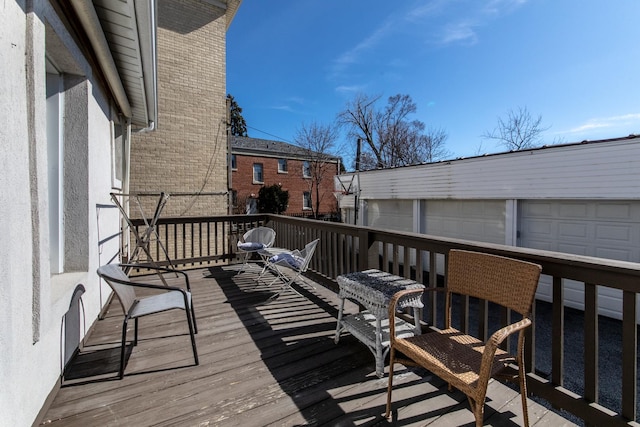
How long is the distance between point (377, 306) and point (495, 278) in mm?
771

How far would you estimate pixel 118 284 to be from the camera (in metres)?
2.13

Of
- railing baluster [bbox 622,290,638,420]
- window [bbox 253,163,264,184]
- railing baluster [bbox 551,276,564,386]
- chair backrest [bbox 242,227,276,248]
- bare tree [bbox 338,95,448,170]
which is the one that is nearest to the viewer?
railing baluster [bbox 622,290,638,420]

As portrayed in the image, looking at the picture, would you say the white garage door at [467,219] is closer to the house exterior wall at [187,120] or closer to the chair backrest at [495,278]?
the chair backrest at [495,278]

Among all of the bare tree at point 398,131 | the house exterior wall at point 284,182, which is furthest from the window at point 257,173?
the bare tree at point 398,131

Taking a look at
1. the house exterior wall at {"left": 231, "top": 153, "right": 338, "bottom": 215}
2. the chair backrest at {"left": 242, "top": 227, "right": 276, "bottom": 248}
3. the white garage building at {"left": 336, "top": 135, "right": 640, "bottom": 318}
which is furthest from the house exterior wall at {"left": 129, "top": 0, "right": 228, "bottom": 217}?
the house exterior wall at {"left": 231, "top": 153, "right": 338, "bottom": 215}

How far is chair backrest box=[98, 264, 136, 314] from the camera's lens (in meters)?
2.06

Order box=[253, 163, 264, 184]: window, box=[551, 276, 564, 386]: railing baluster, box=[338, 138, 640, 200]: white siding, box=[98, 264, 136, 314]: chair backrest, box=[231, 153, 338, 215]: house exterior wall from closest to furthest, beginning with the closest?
box=[551, 276, 564, 386]: railing baluster < box=[98, 264, 136, 314]: chair backrest < box=[338, 138, 640, 200]: white siding < box=[231, 153, 338, 215]: house exterior wall < box=[253, 163, 264, 184]: window

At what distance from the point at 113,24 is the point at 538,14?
8.96 m

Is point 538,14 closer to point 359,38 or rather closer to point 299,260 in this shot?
point 359,38

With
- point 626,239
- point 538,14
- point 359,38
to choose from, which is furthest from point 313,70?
point 626,239

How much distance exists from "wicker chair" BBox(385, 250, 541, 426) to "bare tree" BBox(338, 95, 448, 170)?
18.5 metres

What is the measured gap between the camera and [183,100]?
8281 mm

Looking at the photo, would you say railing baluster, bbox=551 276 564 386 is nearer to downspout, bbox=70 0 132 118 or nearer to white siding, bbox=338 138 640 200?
downspout, bbox=70 0 132 118

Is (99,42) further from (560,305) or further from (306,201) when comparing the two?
(306,201)
